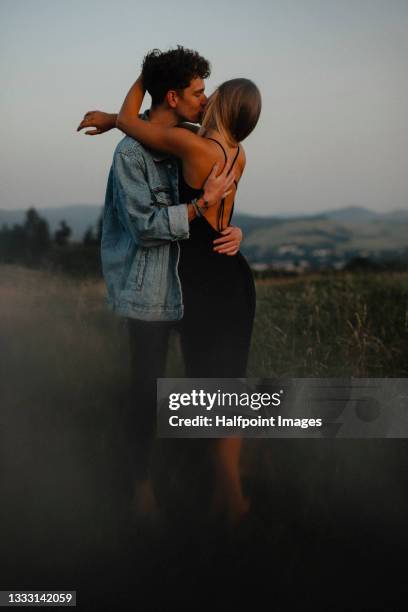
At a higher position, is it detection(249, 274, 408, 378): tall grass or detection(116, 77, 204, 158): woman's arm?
detection(116, 77, 204, 158): woman's arm

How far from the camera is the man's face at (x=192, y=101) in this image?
2.41m

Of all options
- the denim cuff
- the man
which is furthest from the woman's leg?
the denim cuff

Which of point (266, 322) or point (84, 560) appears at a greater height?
point (266, 322)

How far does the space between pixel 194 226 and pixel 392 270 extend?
415cm

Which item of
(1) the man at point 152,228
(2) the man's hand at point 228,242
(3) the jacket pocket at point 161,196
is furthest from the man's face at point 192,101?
(2) the man's hand at point 228,242

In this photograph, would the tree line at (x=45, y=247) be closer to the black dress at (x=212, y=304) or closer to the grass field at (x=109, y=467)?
the grass field at (x=109, y=467)

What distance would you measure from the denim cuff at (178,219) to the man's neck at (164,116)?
32 cm

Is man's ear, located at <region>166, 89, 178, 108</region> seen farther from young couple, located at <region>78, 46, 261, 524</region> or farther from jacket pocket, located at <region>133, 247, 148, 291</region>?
jacket pocket, located at <region>133, 247, 148, 291</region>

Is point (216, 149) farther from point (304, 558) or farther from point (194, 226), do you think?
point (304, 558)

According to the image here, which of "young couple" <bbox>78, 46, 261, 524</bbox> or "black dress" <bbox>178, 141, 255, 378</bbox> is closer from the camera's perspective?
"young couple" <bbox>78, 46, 261, 524</bbox>

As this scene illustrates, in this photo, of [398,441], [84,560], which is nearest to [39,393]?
[84,560]

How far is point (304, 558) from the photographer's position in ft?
8.42

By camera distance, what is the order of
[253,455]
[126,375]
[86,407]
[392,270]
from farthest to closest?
[392,270] → [126,375] → [86,407] → [253,455]

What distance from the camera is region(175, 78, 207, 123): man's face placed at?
2410mm
